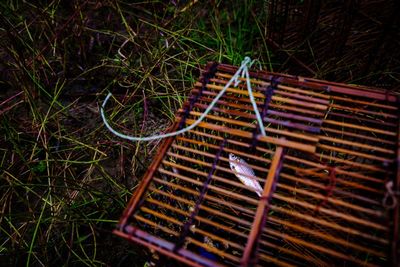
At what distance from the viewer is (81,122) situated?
1625 millimetres

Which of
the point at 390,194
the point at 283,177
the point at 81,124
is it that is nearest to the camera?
the point at 390,194

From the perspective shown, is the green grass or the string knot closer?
the string knot

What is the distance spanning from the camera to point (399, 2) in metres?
1.05

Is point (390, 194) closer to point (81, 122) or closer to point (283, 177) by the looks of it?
Result: point (283, 177)

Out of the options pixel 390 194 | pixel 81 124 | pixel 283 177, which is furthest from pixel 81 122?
pixel 390 194

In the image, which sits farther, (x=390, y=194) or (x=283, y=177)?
(x=283, y=177)

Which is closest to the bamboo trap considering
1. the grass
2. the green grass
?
the grass

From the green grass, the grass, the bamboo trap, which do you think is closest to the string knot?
the bamboo trap

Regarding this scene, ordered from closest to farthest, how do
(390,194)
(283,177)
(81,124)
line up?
(390,194)
(283,177)
(81,124)

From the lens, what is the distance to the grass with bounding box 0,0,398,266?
1.23m

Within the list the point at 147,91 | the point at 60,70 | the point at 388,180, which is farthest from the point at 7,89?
the point at 388,180

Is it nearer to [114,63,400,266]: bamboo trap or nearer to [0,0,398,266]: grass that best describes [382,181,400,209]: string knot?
[114,63,400,266]: bamboo trap

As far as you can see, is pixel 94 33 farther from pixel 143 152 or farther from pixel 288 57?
pixel 288 57

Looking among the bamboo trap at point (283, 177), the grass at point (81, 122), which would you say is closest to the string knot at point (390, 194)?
the bamboo trap at point (283, 177)
